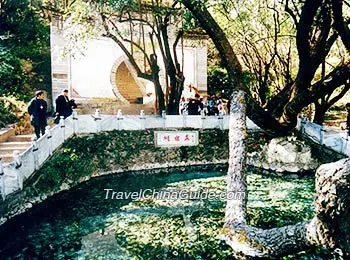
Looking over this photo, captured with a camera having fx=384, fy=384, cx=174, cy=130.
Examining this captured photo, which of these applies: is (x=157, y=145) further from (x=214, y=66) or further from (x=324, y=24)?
(x=214, y=66)

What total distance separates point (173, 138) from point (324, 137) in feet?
17.2

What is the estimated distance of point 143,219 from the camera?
348 inches

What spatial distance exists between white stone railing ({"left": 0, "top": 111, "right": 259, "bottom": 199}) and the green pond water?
99 centimetres

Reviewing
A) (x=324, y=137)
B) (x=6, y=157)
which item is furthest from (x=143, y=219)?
(x=324, y=137)

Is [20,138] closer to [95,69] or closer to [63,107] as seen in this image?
[63,107]

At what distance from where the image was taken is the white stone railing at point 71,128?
8188 mm

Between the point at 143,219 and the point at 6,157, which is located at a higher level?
the point at 6,157

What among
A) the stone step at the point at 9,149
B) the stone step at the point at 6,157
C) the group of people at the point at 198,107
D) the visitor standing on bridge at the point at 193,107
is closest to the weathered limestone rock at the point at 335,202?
the stone step at the point at 6,157

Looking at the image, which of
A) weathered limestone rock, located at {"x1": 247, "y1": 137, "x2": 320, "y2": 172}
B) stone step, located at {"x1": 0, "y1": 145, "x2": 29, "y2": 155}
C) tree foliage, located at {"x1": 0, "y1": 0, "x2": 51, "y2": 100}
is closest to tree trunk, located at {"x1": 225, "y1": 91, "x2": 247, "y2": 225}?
weathered limestone rock, located at {"x1": 247, "y1": 137, "x2": 320, "y2": 172}

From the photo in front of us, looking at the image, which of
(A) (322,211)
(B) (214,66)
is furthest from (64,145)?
(B) (214,66)

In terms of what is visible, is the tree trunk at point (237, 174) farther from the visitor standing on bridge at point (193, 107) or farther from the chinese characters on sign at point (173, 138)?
the visitor standing on bridge at point (193, 107)

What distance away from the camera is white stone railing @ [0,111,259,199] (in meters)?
8.19

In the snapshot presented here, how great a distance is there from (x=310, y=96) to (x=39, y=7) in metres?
12.7

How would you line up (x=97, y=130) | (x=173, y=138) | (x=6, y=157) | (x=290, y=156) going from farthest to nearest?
(x=173, y=138)
(x=290, y=156)
(x=97, y=130)
(x=6, y=157)
